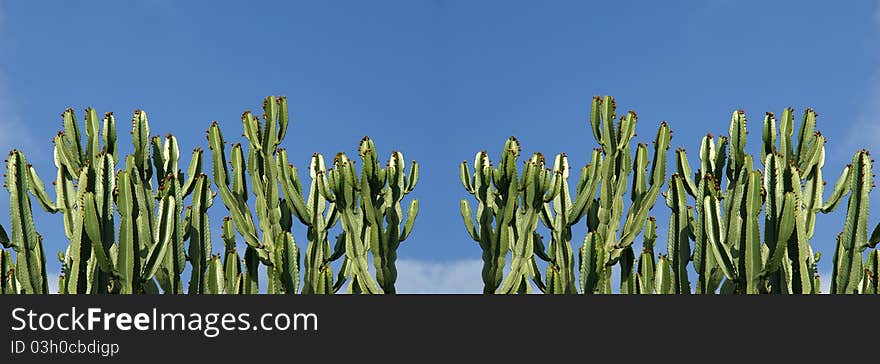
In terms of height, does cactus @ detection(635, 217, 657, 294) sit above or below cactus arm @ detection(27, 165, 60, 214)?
below

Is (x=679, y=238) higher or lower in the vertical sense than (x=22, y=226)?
lower

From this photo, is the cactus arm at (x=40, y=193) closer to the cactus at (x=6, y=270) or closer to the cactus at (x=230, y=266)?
the cactus at (x=6, y=270)

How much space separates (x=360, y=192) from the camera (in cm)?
1041

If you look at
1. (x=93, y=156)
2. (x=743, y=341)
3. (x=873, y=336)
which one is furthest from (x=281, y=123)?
(x=873, y=336)

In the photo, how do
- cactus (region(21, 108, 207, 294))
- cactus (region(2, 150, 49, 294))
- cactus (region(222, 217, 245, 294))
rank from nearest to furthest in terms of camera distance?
cactus (region(21, 108, 207, 294)) → cactus (region(2, 150, 49, 294)) → cactus (region(222, 217, 245, 294))

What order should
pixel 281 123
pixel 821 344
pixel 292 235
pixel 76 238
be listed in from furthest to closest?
pixel 281 123, pixel 292 235, pixel 76 238, pixel 821 344

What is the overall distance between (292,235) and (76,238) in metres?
2.13

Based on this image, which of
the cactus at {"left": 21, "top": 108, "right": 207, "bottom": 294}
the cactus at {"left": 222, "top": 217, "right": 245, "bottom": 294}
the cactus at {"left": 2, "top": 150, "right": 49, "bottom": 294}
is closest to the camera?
the cactus at {"left": 21, "top": 108, "right": 207, "bottom": 294}

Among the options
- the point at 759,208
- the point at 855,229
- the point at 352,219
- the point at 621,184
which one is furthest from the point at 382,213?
the point at 855,229

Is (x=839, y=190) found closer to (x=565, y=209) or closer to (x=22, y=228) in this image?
(x=565, y=209)

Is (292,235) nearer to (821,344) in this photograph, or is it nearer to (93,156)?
(93,156)

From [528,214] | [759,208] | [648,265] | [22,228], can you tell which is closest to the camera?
[759,208]

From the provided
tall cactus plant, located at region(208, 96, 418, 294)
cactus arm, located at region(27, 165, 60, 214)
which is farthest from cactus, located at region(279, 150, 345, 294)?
cactus arm, located at region(27, 165, 60, 214)

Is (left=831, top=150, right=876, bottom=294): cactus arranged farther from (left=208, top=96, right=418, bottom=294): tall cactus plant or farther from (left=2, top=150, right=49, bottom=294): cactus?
(left=2, top=150, right=49, bottom=294): cactus
